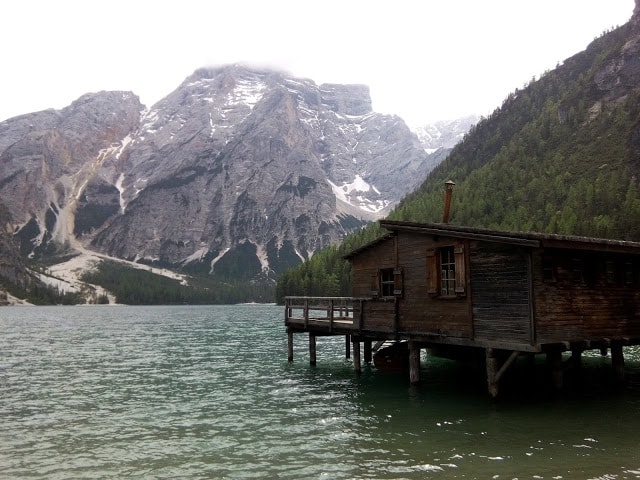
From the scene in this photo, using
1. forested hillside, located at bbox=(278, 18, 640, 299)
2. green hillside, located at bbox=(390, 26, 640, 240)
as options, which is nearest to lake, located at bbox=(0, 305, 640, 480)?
green hillside, located at bbox=(390, 26, 640, 240)

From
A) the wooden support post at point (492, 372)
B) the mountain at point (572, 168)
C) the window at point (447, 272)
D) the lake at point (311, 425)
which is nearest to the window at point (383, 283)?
the window at point (447, 272)

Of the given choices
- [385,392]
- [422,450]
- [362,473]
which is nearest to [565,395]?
[385,392]

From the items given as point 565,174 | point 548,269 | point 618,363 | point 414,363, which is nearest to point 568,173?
point 565,174

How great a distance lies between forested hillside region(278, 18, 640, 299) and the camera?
380ft

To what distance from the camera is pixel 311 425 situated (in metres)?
21.1

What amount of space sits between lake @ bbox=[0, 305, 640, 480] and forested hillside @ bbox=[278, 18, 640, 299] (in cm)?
8498

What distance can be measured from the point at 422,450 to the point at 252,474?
5.75m

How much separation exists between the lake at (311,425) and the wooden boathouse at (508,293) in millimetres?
2657

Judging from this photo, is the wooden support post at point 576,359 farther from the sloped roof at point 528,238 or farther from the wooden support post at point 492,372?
the wooden support post at point 492,372

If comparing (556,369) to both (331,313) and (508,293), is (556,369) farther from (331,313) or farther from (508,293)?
(331,313)

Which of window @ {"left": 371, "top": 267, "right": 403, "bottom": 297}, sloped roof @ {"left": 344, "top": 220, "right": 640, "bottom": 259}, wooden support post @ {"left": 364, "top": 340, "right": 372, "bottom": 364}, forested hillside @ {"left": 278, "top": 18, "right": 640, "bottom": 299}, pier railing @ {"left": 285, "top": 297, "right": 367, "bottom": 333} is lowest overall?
wooden support post @ {"left": 364, "top": 340, "right": 372, "bottom": 364}

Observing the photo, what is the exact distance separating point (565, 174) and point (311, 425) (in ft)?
456

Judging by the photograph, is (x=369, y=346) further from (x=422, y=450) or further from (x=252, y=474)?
(x=252, y=474)

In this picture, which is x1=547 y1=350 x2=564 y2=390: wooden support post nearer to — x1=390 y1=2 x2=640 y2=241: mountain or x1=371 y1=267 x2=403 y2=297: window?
x1=371 y1=267 x2=403 y2=297: window
